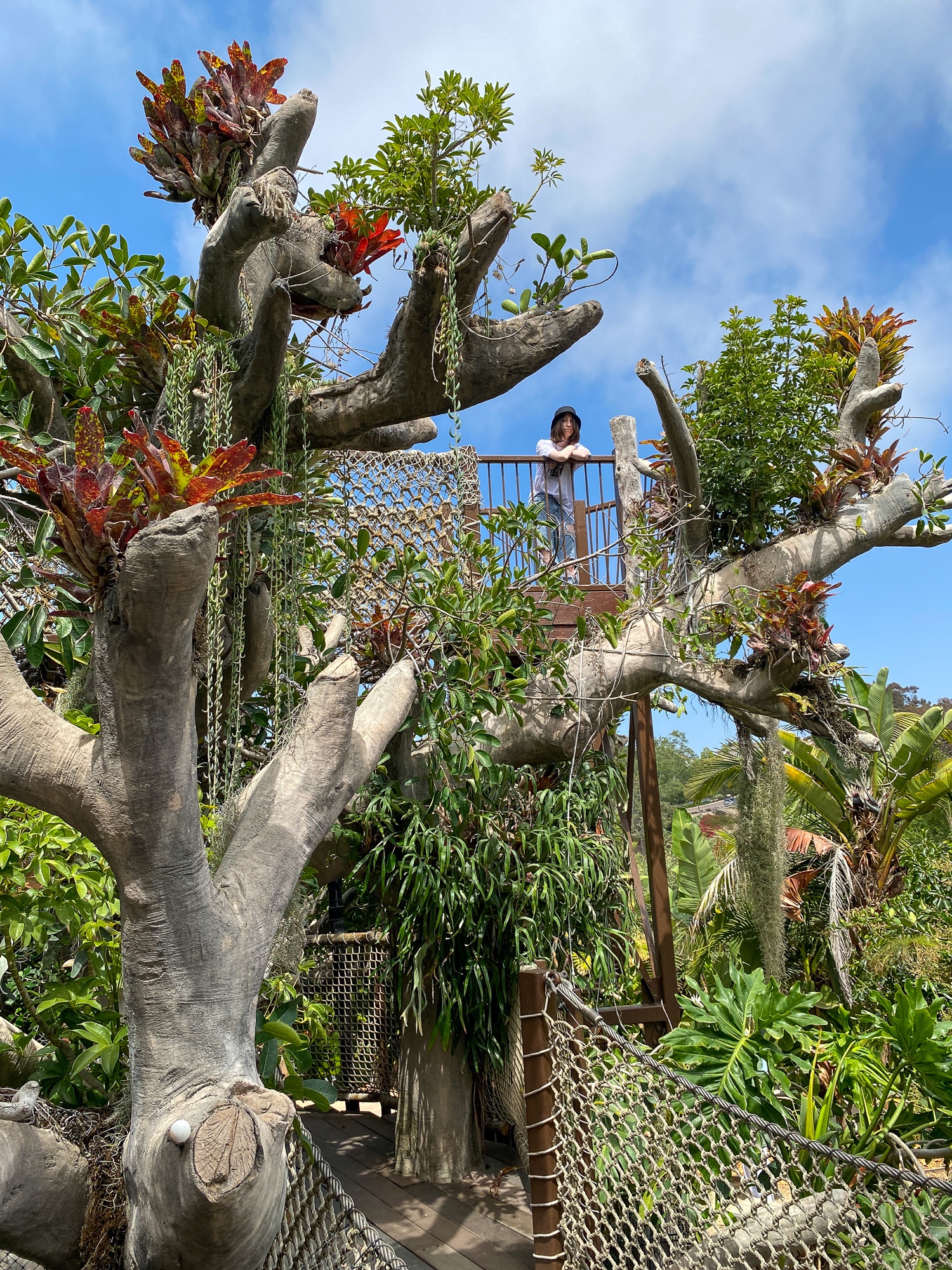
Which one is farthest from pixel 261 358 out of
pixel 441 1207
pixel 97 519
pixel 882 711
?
pixel 882 711

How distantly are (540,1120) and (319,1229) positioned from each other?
826 millimetres

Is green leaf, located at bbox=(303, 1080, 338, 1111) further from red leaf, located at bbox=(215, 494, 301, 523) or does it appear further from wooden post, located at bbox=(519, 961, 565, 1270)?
red leaf, located at bbox=(215, 494, 301, 523)

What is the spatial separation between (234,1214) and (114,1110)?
0.88 m

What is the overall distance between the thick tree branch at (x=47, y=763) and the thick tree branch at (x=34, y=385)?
1769 millimetres

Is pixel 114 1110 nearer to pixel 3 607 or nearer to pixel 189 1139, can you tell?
pixel 189 1139

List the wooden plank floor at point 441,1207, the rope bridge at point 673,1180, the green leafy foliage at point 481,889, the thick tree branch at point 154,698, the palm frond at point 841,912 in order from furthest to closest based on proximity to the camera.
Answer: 1. the palm frond at point 841,912
2. the green leafy foliage at point 481,889
3. the wooden plank floor at point 441,1207
4. the rope bridge at point 673,1180
5. the thick tree branch at point 154,698

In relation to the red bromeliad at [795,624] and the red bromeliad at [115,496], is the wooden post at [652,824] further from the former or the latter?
the red bromeliad at [115,496]

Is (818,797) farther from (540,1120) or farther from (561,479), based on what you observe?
(540,1120)

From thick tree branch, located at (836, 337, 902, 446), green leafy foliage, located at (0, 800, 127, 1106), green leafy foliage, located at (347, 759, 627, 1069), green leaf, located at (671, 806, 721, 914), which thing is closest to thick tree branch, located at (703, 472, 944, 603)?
thick tree branch, located at (836, 337, 902, 446)

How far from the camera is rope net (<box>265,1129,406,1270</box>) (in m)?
2.07

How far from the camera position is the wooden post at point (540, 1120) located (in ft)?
9.20

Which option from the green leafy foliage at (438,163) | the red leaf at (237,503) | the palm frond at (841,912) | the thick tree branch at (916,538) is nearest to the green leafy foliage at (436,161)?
the green leafy foliage at (438,163)

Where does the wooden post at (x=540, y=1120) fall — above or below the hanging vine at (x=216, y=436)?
below

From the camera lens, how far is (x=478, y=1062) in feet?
15.1
